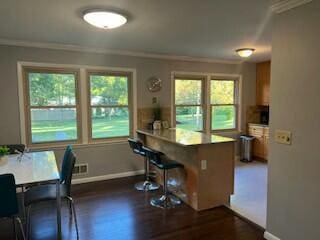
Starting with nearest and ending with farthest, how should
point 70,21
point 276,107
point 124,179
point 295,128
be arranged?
point 295,128, point 276,107, point 70,21, point 124,179

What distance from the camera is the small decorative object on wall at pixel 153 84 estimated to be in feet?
15.7

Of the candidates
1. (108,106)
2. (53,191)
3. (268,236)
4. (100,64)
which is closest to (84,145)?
(108,106)

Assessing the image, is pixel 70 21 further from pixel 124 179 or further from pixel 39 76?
pixel 124 179

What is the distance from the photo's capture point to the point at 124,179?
14.6ft

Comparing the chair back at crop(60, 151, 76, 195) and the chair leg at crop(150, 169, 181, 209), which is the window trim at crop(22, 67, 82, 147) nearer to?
the chair back at crop(60, 151, 76, 195)

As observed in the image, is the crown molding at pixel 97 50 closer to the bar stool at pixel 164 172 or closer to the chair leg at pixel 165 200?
the bar stool at pixel 164 172

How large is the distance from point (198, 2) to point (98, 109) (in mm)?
2840

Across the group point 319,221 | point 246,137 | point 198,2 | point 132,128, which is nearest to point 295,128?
point 319,221

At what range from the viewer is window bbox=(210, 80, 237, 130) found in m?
5.71

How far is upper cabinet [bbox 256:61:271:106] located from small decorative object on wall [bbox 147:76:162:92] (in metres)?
2.76

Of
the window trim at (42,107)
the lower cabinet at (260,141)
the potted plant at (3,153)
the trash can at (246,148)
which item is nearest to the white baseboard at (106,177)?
the window trim at (42,107)

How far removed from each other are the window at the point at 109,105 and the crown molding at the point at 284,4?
116 inches

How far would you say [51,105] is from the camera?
13.5ft

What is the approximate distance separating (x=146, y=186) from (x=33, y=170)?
1962 mm
